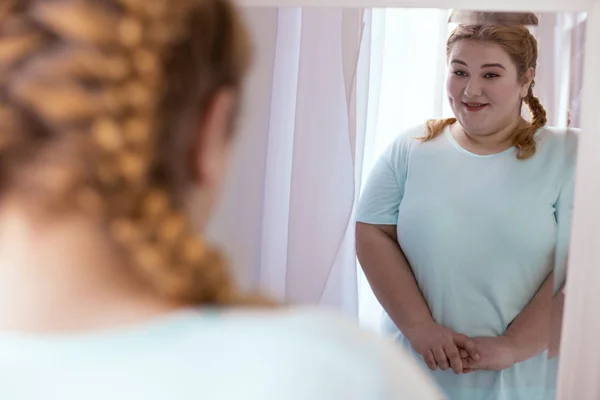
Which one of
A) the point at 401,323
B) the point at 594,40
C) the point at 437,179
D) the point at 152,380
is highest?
the point at 594,40

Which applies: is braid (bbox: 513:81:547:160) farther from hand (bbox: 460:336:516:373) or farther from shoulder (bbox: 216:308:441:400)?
shoulder (bbox: 216:308:441:400)

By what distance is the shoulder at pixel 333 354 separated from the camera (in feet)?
1.30

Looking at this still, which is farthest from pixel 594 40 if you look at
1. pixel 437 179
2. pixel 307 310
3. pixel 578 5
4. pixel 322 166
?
pixel 307 310

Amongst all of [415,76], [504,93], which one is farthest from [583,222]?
[415,76]

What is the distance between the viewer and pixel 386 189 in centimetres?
122

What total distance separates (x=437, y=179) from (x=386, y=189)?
A: 85 millimetres

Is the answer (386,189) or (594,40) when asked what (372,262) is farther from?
(594,40)

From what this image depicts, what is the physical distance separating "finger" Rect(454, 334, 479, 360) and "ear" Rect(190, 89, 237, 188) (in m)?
0.84

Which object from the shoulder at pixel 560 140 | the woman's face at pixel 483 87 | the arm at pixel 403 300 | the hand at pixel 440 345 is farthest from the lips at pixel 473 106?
the hand at pixel 440 345

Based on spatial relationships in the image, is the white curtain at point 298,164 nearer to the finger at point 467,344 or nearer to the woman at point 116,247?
the finger at point 467,344

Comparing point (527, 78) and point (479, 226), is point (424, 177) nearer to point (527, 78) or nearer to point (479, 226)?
point (479, 226)

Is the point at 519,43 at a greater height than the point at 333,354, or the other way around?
the point at 519,43

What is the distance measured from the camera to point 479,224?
3.90 feet

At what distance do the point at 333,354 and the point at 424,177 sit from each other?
834mm
